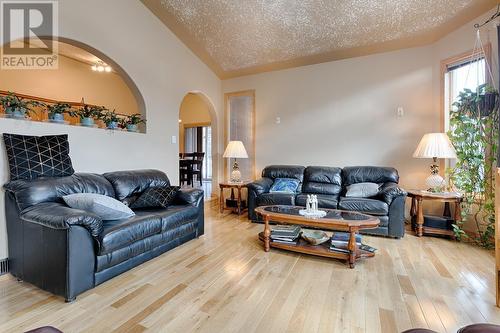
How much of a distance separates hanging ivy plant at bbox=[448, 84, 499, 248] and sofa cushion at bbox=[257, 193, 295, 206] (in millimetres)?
2061

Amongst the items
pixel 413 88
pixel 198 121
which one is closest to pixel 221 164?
pixel 198 121

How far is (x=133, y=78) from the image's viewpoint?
3.63 metres

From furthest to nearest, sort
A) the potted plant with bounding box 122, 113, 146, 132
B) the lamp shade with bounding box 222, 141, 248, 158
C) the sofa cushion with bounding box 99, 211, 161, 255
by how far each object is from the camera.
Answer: the lamp shade with bounding box 222, 141, 248, 158 → the potted plant with bounding box 122, 113, 146, 132 → the sofa cushion with bounding box 99, 211, 161, 255

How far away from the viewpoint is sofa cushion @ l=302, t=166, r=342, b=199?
414 cm

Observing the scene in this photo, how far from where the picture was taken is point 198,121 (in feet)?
27.6

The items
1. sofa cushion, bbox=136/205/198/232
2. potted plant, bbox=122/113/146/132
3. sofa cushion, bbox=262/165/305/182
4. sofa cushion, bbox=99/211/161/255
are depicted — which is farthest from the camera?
sofa cushion, bbox=262/165/305/182

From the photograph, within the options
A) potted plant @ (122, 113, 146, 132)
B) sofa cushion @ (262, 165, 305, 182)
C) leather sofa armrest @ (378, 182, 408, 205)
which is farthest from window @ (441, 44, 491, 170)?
potted plant @ (122, 113, 146, 132)

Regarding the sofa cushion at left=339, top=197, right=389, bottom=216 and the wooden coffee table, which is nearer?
the wooden coffee table

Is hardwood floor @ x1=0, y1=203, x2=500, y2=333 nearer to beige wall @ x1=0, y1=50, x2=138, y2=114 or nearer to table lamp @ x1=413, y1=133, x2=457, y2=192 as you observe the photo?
table lamp @ x1=413, y1=133, x2=457, y2=192

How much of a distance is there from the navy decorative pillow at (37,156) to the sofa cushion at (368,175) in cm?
380

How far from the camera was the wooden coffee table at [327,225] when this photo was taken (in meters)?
Answer: 2.46

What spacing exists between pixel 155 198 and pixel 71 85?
457 cm

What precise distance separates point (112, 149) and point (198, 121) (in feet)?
17.1

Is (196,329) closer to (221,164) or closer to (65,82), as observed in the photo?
(221,164)
